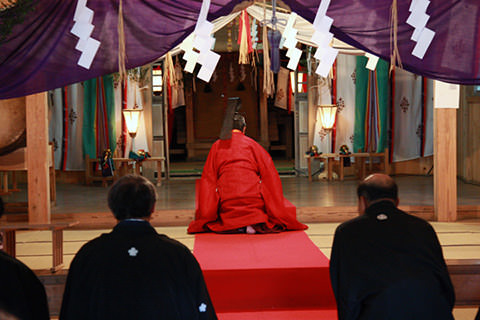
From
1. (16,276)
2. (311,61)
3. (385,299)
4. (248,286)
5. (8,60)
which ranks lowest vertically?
(248,286)

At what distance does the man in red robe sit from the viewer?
515cm

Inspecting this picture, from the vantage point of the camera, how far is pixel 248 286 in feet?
12.3

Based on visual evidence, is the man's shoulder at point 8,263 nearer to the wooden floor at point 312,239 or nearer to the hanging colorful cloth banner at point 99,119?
Result: the wooden floor at point 312,239

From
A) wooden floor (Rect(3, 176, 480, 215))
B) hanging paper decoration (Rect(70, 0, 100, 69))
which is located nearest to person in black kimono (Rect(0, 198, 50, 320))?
hanging paper decoration (Rect(70, 0, 100, 69))

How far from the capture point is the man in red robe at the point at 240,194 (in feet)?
16.9

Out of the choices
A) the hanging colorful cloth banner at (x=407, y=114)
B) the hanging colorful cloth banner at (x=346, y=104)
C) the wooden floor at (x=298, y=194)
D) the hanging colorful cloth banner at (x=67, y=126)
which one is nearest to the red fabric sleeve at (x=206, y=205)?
the wooden floor at (x=298, y=194)

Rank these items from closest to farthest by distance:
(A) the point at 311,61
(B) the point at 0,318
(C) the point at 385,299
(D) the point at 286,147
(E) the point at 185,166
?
(B) the point at 0,318
(C) the point at 385,299
(A) the point at 311,61
(E) the point at 185,166
(D) the point at 286,147

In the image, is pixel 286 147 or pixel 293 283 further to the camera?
pixel 286 147

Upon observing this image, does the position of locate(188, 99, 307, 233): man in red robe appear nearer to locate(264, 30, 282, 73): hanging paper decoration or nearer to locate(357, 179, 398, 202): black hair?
locate(264, 30, 282, 73): hanging paper decoration

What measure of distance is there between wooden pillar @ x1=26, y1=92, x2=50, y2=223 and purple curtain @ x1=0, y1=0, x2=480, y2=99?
1.73 meters

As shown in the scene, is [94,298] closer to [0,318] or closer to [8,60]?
[0,318]

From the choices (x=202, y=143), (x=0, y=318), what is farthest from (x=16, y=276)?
(x=202, y=143)

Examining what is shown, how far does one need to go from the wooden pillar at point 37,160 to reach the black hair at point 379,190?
13.0ft

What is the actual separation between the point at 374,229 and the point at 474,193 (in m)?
5.33
